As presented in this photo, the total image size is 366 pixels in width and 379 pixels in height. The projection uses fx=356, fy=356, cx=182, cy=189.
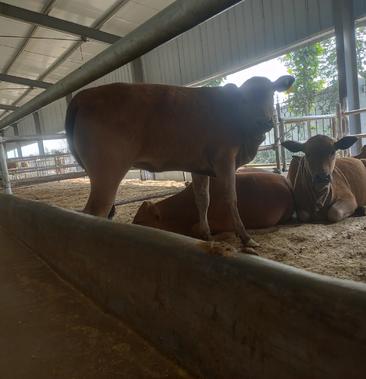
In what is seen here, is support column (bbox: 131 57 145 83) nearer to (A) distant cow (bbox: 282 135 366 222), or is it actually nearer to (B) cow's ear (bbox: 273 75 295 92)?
(A) distant cow (bbox: 282 135 366 222)

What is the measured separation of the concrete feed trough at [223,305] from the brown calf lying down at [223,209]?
1.19 m

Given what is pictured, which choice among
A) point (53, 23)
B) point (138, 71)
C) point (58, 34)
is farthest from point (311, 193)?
point (138, 71)

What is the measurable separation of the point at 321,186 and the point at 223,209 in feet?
3.14

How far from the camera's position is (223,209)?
3.03 meters

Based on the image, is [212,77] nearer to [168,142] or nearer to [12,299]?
[168,142]

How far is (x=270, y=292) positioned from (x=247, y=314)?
0.31 feet

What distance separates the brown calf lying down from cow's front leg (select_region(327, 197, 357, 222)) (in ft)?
1.17

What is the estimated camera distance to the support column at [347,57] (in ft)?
19.1

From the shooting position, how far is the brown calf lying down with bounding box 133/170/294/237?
2.87m

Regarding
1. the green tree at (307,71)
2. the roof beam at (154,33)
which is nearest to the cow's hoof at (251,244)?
the roof beam at (154,33)

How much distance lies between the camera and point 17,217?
Result: 3105mm

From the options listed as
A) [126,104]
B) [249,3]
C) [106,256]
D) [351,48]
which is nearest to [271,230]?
[126,104]

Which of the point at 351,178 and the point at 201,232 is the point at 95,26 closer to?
the point at 351,178

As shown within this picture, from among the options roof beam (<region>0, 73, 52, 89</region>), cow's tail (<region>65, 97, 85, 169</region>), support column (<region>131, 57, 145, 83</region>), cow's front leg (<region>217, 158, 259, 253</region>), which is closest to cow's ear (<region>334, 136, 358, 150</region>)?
cow's front leg (<region>217, 158, 259, 253</region>)
